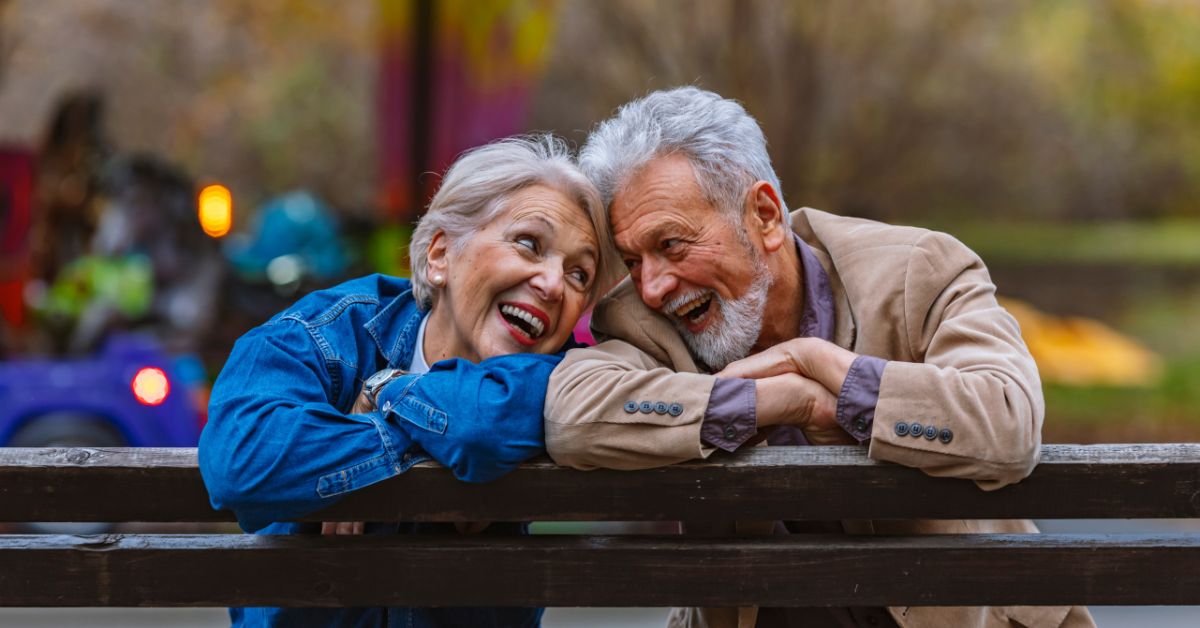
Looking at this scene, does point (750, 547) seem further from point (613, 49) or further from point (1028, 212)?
point (1028, 212)

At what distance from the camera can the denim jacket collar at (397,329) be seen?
2.41 metres

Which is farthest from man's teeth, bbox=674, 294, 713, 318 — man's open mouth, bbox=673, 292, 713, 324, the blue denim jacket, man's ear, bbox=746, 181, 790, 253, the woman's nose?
the blue denim jacket

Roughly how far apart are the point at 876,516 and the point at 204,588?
104 centimetres

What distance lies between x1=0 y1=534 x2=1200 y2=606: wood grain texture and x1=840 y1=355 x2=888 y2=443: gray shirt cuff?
0.57 feet

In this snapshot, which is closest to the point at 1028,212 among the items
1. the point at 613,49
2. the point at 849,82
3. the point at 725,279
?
the point at 849,82

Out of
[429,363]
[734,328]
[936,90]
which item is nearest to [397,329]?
[429,363]

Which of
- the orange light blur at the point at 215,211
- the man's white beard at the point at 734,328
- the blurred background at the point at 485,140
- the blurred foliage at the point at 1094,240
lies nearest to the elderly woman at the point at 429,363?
the man's white beard at the point at 734,328

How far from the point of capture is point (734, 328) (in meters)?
2.46

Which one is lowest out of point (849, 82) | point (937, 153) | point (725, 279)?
point (937, 153)

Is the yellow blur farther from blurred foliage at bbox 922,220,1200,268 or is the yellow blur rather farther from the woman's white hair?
the woman's white hair

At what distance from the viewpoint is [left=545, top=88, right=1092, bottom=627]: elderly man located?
1945 mm

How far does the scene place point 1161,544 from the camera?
1.95 m

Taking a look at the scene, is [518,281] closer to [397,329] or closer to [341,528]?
[397,329]

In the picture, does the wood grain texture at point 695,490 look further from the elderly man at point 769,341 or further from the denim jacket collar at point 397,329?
the denim jacket collar at point 397,329
